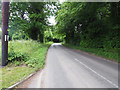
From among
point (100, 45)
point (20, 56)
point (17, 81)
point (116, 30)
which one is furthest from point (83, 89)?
point (100, 45)

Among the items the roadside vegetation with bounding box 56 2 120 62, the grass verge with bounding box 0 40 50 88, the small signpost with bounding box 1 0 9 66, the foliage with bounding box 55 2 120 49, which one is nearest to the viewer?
the grass verge with bounding box 0 40 50 88

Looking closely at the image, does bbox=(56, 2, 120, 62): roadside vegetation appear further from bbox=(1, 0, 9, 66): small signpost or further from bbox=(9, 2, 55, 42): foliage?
bbox=(1, 0, 9, 66): small signpost

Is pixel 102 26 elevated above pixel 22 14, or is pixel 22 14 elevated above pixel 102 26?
pixel 22 14

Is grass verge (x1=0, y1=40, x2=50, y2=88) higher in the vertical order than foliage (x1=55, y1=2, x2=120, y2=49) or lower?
lower

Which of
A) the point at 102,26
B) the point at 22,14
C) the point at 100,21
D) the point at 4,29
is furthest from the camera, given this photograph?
the point at 22,14

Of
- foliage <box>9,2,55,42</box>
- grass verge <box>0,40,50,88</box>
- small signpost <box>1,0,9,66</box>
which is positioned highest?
foliage <box>9,2,55,42</box>

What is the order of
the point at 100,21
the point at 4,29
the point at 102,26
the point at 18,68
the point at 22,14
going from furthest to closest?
the point at 22,14 → the point at 100,21 → the point at 102,26 → the point at 4,29 → the point at 18,68

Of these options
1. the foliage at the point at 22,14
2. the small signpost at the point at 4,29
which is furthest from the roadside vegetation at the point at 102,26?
the small signpost at the point at 4,29

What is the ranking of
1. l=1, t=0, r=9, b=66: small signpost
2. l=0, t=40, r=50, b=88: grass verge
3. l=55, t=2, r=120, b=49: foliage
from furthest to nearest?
1. l=55, t=2, r=120, b=49: foliage
2. l=1, t=0, r=9, b=66: small signpost
3. l=0, t=40, r=50, b=88: grass verge

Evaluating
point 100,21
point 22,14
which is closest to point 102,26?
point 100,21

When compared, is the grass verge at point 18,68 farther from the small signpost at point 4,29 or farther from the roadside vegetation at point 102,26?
the roadside vegetation at point 102,26

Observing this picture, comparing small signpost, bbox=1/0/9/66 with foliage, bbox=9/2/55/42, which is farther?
foliage, bbox=9/2/55/42

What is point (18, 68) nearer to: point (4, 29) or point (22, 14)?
point (4, 29)

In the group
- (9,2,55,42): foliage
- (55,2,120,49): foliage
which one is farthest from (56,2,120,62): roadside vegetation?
(9,2,55,42): foliage
